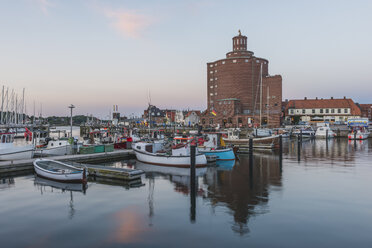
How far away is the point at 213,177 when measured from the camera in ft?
87.8

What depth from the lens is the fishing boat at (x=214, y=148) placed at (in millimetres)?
37062

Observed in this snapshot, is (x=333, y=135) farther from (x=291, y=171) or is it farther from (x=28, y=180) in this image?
(x=28, y=180)

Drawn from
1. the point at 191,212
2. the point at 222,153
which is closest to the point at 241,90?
the point at 222,153

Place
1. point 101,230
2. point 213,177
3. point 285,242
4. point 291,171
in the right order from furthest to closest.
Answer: point 291,171
point 213,177
point 101,230
point 285,242

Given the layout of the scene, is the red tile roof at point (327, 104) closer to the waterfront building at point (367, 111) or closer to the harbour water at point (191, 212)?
the waterfront building at point (367, 111)

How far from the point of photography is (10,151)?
32.4m

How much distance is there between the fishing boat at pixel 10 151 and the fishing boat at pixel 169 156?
13297mm

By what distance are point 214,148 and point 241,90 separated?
82197 millimetres

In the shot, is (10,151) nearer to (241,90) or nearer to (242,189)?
(242,189)

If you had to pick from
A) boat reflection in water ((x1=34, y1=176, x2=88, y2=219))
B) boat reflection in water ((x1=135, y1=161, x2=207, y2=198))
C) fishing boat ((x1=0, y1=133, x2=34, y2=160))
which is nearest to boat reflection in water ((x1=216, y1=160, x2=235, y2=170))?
boat reflection in water ((x1=135, y1=161, x2=207, y2=198))

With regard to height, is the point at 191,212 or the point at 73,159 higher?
the point at 73,159

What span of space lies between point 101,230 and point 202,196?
8.33 metres

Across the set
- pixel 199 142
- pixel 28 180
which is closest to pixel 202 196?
pixel 28 180

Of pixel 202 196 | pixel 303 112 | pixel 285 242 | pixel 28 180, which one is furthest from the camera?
pixel 303 112
